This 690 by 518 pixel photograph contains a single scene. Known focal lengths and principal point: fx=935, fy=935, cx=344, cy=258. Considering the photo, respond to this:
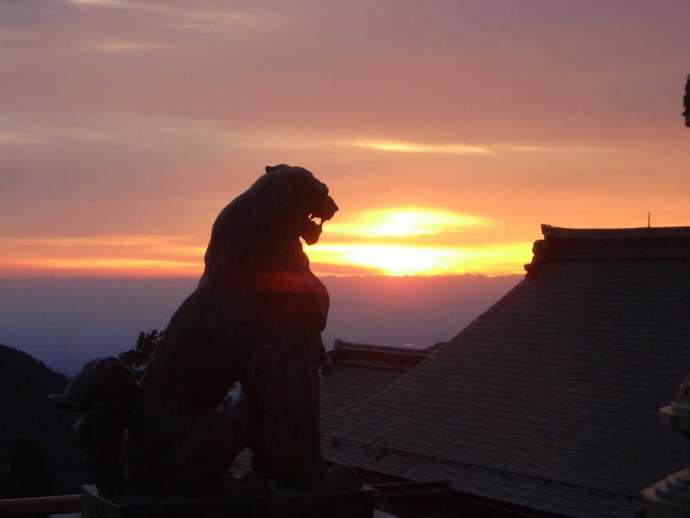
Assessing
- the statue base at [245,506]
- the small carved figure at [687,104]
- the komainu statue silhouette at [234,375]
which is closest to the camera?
the small carved figure at [687,104]

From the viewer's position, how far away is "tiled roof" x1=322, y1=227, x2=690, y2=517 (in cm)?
1093

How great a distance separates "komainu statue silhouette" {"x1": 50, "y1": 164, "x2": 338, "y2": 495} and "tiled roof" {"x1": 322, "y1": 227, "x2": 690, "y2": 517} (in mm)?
7009

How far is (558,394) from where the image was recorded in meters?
12.8

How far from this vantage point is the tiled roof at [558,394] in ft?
35.9

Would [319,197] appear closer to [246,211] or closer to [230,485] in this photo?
[246,211]

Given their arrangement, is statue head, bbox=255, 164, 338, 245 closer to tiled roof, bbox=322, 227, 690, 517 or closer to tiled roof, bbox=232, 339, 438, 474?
tiled roof, bbox=322, 227, 690, 517

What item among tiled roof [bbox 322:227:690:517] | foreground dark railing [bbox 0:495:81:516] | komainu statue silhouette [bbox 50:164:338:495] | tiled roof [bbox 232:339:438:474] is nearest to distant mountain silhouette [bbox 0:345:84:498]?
tiled roof [bbox 322:227:690:517]

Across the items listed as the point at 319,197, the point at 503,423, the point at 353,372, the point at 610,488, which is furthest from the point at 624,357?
the point at 319,197

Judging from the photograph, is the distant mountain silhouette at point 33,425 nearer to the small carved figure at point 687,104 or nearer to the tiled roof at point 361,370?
the tiled roof at point 361,370

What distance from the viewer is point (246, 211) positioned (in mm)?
3957

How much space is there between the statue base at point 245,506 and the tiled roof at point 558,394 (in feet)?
22.3

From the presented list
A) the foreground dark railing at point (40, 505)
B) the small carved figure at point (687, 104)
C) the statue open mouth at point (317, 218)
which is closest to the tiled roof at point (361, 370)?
the foreground dark railing at point (40, 505)

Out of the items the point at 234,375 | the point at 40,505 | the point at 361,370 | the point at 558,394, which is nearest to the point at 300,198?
the point at 234,375

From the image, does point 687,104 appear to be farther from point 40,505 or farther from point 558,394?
point 558,394
